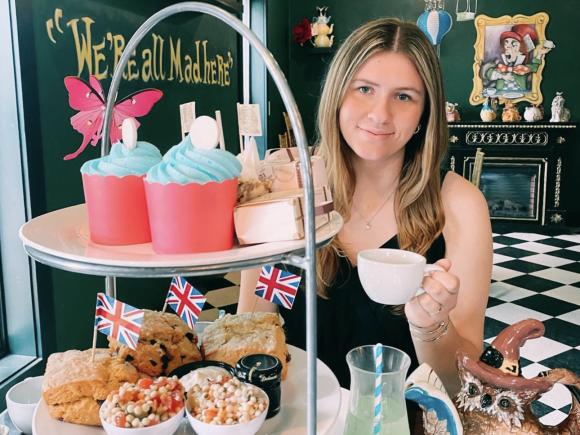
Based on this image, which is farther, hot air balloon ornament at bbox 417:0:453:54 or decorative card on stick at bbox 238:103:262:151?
hot air balloon ornament at bbox 417:0:453:54

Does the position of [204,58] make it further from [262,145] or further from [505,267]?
[505,267]

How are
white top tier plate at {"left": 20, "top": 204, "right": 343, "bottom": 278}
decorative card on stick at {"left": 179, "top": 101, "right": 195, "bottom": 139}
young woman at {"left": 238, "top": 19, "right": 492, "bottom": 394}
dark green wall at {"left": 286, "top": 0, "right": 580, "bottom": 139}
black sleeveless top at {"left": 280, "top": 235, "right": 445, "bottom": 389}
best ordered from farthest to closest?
dark green wall at {"left": 286, "top": 0, "right": 580, "bottom": 139}, black sleeveless top at {"left": 280, "top": 235, "right": 445, "bottom": 389}, young woman at {"left": 238, "top": 19, "right": 492, "bottom": 394}, decorative card on stick at {"left": 179, "top": 101, "right": 195, "bottom": 139}, white top tier plate at {"left": 20, "top": 204, "right": 343, "bottom": 278}

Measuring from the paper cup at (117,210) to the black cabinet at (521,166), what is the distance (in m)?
5.74

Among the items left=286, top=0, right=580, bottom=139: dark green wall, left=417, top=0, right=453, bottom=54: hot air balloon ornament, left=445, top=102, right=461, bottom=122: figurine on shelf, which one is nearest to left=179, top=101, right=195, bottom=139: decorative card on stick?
left=417, top=0, right=453, bottom=54: hot air balloon ornament

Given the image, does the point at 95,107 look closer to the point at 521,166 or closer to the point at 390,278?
the point at 390,278

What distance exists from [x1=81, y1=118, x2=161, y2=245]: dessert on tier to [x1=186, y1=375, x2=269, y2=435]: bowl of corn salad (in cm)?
25

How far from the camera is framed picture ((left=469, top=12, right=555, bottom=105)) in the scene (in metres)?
6.21

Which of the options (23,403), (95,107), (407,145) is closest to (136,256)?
(95,107)

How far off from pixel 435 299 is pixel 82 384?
57 centimetres

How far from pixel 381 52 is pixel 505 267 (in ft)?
13.1

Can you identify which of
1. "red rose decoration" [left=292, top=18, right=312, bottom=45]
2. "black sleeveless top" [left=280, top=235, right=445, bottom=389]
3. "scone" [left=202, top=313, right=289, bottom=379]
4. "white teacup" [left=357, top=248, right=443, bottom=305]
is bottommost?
"black sleeveless top" [left=280, top=235, right=445, bottom=389]

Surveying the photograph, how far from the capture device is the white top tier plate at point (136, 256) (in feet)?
2.13

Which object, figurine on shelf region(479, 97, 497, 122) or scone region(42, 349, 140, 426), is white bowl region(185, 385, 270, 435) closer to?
scone region(42, 349, 140, 426)

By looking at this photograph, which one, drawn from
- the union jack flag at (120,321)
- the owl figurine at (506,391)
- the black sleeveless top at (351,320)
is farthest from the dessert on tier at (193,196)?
the black sleeveless top at (351,320)
